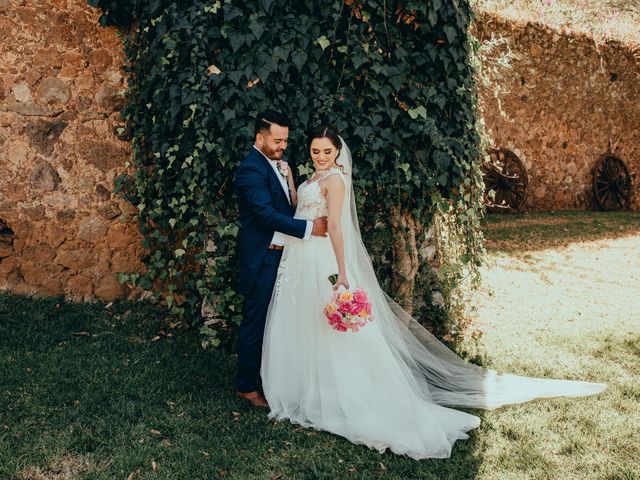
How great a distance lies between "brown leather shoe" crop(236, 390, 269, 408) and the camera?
377 cm

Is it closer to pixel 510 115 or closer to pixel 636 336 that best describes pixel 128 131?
pixel 636 336

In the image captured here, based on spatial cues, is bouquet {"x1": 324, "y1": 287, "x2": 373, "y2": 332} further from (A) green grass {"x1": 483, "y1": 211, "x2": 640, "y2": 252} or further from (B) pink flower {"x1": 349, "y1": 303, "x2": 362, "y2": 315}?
(A) green grass {"x1": 483, "y1": 211, "x2": 640, "y2": 252}

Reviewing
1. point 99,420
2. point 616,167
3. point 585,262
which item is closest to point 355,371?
point 99,420

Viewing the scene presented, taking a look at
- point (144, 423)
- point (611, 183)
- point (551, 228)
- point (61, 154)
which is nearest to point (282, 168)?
point (144, 423)

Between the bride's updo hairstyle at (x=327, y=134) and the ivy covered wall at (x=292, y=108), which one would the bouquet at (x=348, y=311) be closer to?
the bride's updo hairstyle at (x=327, y=134)

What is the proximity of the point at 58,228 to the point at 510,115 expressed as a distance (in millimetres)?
8686

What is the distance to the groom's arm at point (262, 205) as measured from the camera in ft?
11.8

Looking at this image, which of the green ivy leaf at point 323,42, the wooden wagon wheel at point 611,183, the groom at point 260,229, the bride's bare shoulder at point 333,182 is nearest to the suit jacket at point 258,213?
the groom at point 260,229

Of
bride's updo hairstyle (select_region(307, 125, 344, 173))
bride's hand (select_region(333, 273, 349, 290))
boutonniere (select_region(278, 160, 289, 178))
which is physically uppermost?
bride's updo hairstyle (select_region(307, 125, 344, 173))

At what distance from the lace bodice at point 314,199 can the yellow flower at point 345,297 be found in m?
0.57

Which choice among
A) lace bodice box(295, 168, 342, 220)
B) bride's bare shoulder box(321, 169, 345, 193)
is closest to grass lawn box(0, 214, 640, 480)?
lace bodice box(295, 168, 342, 220)

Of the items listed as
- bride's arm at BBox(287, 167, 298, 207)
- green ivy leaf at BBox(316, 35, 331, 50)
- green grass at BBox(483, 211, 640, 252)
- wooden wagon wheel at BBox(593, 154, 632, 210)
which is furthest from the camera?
wooden wagon wheel at BBox(593, 154, 632, 210)

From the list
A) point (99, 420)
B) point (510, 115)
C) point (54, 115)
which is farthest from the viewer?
point (510, 115)

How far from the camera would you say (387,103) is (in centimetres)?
448
